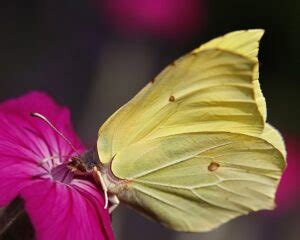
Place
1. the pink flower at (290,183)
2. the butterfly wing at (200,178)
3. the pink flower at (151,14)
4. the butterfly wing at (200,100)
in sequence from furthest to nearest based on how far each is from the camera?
the pink flower at (151,14) < the pink flower at (290,183) < the butterfly wing at (200,178) < the butterfly wing at (200,100)

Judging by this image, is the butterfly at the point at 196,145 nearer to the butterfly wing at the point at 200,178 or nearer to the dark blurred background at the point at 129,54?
the butterfly wing at the point at 200,178

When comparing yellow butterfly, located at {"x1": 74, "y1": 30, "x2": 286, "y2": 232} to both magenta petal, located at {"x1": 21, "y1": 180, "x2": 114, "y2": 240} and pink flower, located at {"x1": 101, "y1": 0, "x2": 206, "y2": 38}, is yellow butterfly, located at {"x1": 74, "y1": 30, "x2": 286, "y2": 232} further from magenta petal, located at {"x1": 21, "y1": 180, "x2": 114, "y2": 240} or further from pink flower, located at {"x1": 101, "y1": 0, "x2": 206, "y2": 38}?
pink flower, located at {"x1": 101, "y1": 0, "x2": 206, "y2": 38}

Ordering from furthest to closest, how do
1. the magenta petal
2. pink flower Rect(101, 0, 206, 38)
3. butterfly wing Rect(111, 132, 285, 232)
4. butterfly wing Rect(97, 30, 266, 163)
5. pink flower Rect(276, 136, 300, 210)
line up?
1. pink flower Rect(101, 0, 206, 38)
2. pink flower Rect(276, 136, 300, 210)
3. butterfly wing Rect(111, 132, 285, 232)
4. butterfly wing Rect(97, 30, 266, 163)
5. the magenta petal

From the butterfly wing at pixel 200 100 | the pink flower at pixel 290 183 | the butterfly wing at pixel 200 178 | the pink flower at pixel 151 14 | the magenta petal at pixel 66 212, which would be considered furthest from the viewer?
the pink flower at pixel 151 14

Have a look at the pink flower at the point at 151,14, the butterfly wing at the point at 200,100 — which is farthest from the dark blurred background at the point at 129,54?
the butterfly wing at the point at 200,100

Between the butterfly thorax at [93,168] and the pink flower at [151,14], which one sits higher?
the butterfly thorax at [93,168]

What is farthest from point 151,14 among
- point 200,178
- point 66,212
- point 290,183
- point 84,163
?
point 66,212

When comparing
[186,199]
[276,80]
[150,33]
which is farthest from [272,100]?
[186,199]

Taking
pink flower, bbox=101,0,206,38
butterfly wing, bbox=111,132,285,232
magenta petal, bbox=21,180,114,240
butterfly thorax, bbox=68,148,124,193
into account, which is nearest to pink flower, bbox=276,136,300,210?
pink flower, bbox=101,0,206,38
